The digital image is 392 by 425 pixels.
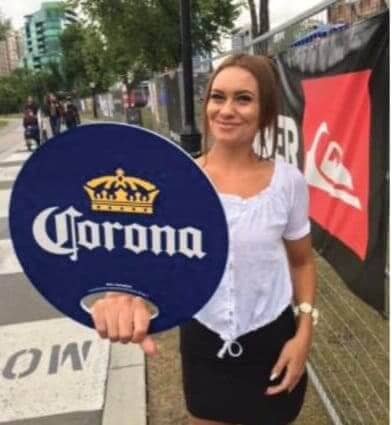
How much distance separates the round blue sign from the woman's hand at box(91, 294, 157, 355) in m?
0.03

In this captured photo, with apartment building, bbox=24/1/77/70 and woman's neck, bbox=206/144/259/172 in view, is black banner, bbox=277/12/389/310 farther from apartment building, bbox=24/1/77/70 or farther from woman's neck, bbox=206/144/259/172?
apartment building, bbox=24/1/77/70

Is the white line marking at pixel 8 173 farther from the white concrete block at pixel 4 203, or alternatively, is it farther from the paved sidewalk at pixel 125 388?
the paved sidewalk at pixel 125 388

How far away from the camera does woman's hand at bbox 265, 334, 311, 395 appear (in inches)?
71.6

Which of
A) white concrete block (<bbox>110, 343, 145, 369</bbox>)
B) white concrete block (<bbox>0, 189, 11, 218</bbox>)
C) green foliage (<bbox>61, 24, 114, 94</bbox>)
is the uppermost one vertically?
green foliage (<bbox>61, 24, 114, 94</bbox>)

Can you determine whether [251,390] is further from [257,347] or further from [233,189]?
[233,189]

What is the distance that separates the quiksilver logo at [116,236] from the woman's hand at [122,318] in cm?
12

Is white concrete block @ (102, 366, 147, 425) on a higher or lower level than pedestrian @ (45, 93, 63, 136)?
lower

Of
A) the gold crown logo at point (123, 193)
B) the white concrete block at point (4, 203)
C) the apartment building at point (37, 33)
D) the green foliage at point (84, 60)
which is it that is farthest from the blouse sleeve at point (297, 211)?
the apartment building at point (37, 33)

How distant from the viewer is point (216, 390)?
1.89 meters

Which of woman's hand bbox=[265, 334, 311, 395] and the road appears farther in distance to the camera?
the road

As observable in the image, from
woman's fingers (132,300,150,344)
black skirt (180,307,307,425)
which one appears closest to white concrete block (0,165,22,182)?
black skirt (180,307,307,425)

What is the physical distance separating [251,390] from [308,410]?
1.57 m

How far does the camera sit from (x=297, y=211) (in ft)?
5.84

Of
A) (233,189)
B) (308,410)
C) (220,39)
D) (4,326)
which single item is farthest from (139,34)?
(233,189)
